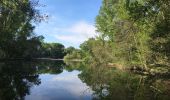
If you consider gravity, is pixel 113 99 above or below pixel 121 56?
below

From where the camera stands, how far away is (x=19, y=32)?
78.6 meters

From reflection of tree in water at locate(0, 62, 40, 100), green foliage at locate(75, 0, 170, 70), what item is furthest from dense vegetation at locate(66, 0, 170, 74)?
reflection of tree in water at locate(0, 62, 40, 100)

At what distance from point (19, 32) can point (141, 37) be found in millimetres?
43016

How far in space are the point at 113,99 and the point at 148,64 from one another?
88.7 feet

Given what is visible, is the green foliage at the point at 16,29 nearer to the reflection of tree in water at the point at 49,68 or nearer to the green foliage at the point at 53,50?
the reflection of tree in water at the point at 49,68

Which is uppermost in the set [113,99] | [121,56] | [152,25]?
[152,25]

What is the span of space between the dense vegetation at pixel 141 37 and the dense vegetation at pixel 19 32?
989 centimetres

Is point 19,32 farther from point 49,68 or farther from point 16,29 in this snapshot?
point 49,68

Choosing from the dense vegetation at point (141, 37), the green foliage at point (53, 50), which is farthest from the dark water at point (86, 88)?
the green foliage at point (53, 50)

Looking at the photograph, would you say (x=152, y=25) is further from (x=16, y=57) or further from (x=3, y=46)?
(x=16, y=57)

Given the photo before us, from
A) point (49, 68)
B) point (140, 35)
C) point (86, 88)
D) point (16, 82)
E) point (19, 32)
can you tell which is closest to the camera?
point (86, 88)

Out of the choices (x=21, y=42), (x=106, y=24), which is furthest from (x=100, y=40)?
(x=21, y=42)

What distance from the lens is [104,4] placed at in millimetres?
75125

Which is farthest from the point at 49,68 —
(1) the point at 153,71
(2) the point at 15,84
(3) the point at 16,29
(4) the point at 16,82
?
(2) the point at 15,84
